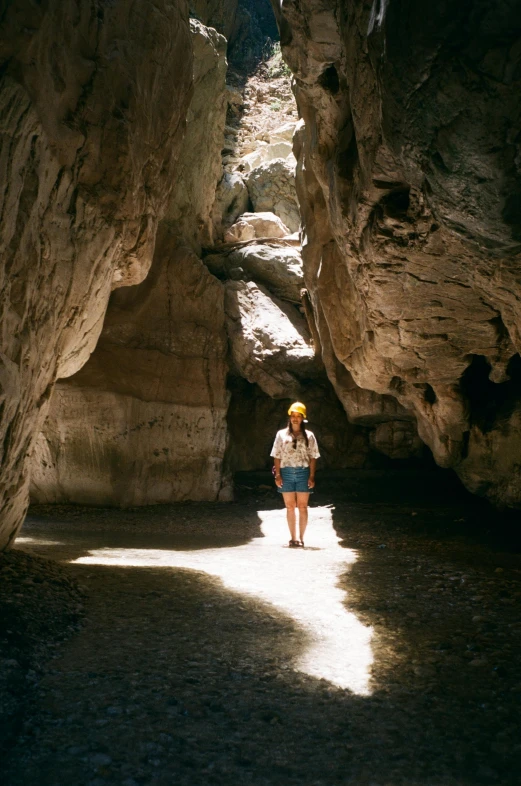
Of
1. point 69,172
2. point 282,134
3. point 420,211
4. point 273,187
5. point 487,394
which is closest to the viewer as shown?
point 420,211

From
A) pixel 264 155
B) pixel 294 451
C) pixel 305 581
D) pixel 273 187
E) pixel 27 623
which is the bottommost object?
pixel 305 581

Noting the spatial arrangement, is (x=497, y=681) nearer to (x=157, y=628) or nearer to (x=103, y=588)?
(x=157, y=628)

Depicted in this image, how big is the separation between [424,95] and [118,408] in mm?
7812

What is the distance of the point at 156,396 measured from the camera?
10289 mm

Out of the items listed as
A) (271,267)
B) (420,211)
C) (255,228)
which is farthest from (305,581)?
(255,228)

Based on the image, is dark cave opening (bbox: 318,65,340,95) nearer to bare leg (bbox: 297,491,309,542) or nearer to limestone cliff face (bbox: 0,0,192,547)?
limestone cliff face (bbox: 0,0,192,547)

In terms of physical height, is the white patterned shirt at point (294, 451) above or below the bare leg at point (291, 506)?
above

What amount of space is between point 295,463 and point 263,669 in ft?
13.3

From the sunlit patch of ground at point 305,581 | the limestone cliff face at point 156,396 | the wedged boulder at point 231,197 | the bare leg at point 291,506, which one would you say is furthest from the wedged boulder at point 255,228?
the bare leg at point 291,506

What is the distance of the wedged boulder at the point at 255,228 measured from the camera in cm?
1346

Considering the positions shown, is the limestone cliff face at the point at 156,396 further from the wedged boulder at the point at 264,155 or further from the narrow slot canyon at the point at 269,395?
the wedged boulder at the point at 264,155

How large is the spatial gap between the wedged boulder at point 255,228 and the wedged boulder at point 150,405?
2677 mm

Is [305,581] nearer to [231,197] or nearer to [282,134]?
[231,197]

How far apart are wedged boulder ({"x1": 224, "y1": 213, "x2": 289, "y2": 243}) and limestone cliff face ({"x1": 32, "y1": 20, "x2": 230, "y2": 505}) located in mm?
1783
